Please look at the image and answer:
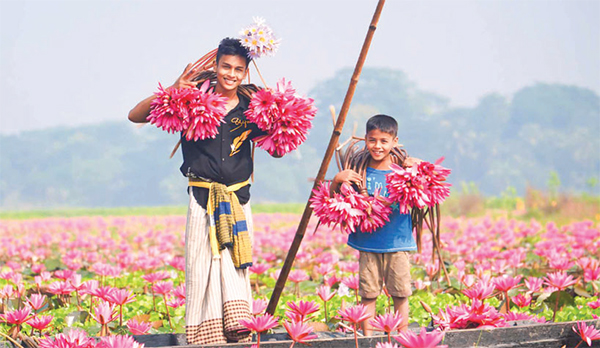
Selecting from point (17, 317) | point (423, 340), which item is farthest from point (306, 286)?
point (423, 340)

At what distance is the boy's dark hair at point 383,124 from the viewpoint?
3.42 metres

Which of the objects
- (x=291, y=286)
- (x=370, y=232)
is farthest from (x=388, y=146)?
(x=291, y=286)

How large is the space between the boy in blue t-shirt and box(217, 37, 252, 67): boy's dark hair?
2.46 feet

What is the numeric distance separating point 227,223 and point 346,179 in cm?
65

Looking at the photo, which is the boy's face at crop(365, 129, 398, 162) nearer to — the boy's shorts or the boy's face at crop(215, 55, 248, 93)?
the boy's shorts

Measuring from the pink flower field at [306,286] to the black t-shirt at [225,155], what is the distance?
558mm

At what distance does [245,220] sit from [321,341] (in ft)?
2.82

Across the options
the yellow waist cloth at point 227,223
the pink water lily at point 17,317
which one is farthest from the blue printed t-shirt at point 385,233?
the pink water lily at point 17,317

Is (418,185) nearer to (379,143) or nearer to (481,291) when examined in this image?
(379,143)

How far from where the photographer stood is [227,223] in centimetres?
342

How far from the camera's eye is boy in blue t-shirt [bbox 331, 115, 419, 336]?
3.51m

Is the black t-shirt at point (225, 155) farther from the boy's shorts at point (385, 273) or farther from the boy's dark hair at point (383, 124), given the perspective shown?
the boy's shorts at point (385, 273)

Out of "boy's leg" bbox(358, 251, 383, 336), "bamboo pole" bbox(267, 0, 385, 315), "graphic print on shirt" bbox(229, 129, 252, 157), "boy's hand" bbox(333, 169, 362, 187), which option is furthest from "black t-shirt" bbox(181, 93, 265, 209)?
Result: "boy's leg" bbox(358, 251, 383, 336)

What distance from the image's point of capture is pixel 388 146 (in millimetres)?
3461
